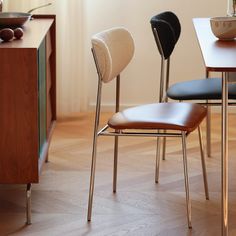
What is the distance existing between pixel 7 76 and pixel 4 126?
211 mm

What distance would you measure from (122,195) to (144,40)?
5.72ft

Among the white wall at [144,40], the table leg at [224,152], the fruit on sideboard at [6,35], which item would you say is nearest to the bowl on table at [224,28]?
the table leg at [224,152]

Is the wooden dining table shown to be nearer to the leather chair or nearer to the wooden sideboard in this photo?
the leather chair

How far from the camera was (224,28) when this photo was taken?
323 cm

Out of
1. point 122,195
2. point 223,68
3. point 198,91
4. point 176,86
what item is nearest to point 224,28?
point 198,91

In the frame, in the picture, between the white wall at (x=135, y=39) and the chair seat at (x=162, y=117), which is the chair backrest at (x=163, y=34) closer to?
the chair seat at (x=162, y=117)

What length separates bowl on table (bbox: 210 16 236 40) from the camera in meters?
3.21

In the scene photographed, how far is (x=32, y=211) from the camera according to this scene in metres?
3.25

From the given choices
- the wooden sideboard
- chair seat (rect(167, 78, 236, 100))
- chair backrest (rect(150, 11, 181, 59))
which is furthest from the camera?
chair seat (rect(167, 78, 236, 100))

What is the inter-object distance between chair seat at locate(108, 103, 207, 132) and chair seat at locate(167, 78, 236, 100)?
27 cm

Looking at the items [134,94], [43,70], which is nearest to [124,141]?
[134,94]

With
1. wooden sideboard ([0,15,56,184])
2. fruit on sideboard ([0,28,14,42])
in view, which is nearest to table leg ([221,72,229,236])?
wooden sideboard ([0,15,56,184])

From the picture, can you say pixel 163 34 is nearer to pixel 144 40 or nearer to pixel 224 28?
pixel 224 28

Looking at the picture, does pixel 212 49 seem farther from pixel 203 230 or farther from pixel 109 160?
pixel 109 160
